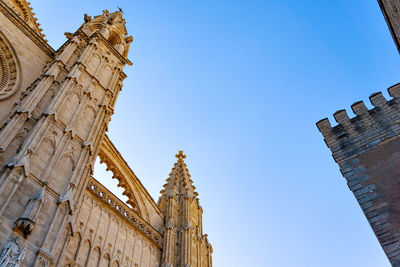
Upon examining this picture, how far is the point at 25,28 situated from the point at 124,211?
8.38 metres

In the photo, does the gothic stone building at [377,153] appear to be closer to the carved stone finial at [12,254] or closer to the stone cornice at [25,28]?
the carved stone finial at [12,254]

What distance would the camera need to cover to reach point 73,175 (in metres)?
12.0

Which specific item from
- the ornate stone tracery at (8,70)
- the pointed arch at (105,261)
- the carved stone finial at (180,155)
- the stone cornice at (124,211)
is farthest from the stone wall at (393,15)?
the carved stone finial at (180,155)

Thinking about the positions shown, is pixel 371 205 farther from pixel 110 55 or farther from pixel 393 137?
pixel 110 55

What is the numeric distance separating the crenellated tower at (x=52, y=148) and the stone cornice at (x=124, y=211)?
1.75 m

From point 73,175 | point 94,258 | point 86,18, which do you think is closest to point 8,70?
point 73,175

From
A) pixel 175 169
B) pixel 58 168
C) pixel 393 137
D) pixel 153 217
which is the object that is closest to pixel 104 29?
pixel 175 169

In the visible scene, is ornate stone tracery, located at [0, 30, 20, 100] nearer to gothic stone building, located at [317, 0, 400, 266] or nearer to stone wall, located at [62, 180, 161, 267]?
stone wall, located at [62, 180, 161, 267]

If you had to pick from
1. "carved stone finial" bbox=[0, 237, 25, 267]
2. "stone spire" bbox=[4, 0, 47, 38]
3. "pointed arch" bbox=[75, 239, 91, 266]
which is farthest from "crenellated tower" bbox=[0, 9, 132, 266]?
"stone spire" bbox=[4, 0, 47, 38]

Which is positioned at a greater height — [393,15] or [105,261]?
[393,15]

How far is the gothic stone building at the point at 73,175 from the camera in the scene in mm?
10013

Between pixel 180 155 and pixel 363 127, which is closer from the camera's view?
pixel 363 127

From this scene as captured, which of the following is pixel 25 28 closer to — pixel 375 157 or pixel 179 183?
pixel 179 183

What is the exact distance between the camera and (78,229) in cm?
1309
